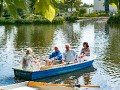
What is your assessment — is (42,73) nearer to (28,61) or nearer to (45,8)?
(28,61)

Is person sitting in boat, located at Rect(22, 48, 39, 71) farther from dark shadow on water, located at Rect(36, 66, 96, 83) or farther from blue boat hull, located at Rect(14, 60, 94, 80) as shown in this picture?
dark shadow on water, located at Rect(36, 66, 96, 83)

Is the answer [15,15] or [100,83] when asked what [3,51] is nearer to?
[100,83]

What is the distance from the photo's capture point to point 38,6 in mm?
1369

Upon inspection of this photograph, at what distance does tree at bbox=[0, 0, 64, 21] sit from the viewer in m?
1.27

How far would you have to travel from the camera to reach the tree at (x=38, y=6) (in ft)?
4.16

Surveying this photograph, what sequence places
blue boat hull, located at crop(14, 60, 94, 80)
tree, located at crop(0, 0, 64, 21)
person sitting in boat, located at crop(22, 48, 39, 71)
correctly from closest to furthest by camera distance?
tree, located at crop(0, 0, 64, 21) < person sitting in boat, located at crop(22, 48, 39, 71) < blue boat hull, located at crop(14, 60, 94, 80)

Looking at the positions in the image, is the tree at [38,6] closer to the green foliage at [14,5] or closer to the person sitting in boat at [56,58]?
the green foliage at [14,5]

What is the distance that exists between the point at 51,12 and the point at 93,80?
1377 centimetres

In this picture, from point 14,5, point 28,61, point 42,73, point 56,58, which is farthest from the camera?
point 56,58

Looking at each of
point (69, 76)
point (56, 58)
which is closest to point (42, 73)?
point (56, 58)

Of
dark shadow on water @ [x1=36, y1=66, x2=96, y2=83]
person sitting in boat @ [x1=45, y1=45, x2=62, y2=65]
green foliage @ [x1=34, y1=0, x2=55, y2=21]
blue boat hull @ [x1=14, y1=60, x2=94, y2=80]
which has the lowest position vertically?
dark shadow on water @ [x1=36, y1=66, x2=96, y2=83]

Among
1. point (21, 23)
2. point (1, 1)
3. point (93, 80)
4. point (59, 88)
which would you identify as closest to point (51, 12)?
point (1, 1)

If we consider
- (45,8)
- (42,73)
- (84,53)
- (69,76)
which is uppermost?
(45,8)

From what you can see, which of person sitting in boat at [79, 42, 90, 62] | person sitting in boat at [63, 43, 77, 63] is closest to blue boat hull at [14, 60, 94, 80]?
person sitting in boat at [63, 43, 77, 63]
